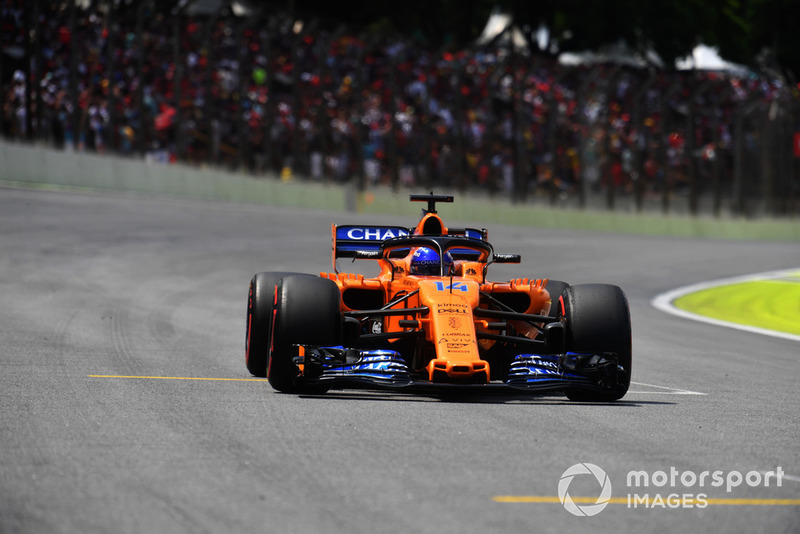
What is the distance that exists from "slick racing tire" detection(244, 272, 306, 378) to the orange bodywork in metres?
0.39

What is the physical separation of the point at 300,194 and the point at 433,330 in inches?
772

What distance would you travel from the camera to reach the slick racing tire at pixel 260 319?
8945 millimetres

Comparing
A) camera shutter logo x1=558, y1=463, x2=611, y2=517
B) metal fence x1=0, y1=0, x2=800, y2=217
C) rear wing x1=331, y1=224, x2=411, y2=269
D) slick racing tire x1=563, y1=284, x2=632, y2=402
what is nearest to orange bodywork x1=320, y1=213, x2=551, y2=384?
rear wing x1=331, y1=224, x2=411, y2=269

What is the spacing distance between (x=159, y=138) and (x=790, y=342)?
46.4 ft

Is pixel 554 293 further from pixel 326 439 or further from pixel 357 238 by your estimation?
pixel 326 439

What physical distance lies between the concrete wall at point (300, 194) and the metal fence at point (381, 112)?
0.32 metres

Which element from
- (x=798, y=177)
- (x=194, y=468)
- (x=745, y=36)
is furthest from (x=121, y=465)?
(x=745, y=36)

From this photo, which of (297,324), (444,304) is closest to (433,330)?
(444,304)

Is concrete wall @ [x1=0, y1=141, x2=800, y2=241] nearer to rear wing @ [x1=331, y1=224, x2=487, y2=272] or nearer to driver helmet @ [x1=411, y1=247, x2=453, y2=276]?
rear wing @ [x1=331, y1=224, x2=487, y2=272]

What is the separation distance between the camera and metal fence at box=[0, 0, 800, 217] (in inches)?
942

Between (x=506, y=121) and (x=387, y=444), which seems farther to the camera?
(x=506, y=121)

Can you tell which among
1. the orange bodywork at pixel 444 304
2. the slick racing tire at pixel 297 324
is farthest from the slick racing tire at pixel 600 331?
the slick racing tire at pixel 297 324

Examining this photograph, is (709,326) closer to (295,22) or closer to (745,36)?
(295,22)

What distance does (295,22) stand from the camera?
84.3 ft
